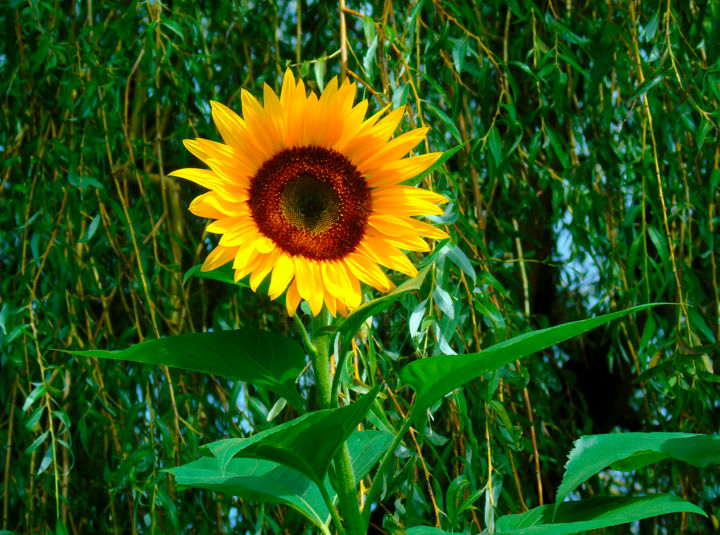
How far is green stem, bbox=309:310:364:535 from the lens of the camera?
88cm

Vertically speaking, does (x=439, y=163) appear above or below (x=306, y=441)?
above

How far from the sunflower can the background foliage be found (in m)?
0.39

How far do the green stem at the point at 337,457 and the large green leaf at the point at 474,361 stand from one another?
0.28 ft

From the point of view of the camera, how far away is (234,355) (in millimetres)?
835

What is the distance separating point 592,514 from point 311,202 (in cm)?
41

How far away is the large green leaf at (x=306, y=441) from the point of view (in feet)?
2.42

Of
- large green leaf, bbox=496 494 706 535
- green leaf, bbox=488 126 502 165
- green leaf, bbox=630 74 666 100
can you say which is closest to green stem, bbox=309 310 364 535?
large green leaf, bbox=496 494 706 535

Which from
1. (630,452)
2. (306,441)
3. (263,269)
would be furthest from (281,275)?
(630,452)

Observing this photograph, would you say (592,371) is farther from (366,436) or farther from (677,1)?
(366,436)

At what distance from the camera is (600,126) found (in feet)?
5.82

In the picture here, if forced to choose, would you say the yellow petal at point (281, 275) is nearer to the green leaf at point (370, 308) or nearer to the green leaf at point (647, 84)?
the green leaf at point (370, 308)

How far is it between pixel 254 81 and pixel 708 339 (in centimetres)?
102

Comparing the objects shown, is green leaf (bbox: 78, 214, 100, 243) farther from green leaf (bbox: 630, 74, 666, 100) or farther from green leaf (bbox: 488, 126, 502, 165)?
green leaf (bbox: 630, 74, 666, 100)

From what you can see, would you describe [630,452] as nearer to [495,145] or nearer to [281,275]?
[281,275]
